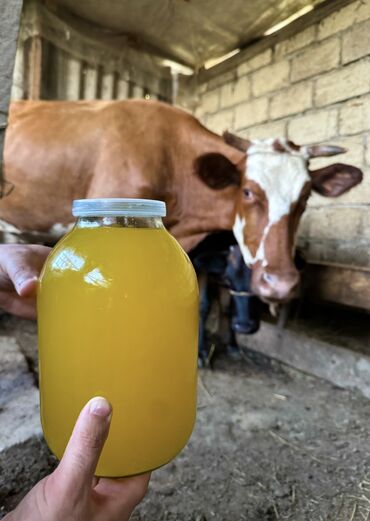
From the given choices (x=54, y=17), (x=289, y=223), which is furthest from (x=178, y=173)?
(x=54, y=17)

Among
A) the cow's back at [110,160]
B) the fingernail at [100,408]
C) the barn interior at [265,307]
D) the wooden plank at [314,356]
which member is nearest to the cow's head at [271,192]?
the cow's back at [110,160]

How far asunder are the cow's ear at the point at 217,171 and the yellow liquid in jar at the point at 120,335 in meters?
1.97

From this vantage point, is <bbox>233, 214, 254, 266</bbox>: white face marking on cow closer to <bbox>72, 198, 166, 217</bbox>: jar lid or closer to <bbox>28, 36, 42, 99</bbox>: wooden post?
<bbox>72, 198, 166, 217</bbox>: jar lid

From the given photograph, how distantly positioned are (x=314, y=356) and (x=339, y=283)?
559 mm

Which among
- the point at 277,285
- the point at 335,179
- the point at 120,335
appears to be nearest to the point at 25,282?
the point at 120,335

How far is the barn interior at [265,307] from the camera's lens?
5.00 ft

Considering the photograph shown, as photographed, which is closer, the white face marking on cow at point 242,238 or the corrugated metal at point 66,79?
the white face marking on cow at point 242,238

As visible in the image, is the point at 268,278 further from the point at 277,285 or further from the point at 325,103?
the point at 325,103

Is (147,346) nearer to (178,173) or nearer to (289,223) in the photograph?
(289,223)

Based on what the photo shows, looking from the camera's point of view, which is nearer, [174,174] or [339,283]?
[339,283]

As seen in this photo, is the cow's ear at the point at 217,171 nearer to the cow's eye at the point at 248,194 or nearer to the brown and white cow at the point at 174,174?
the brown and white cow at the point at 174,174

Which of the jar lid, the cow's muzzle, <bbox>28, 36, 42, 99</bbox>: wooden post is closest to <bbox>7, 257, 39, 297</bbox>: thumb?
the jar lid

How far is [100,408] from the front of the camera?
0.58m

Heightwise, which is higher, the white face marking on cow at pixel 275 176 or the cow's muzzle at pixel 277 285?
the white face marking on cow at pixel 275 176
